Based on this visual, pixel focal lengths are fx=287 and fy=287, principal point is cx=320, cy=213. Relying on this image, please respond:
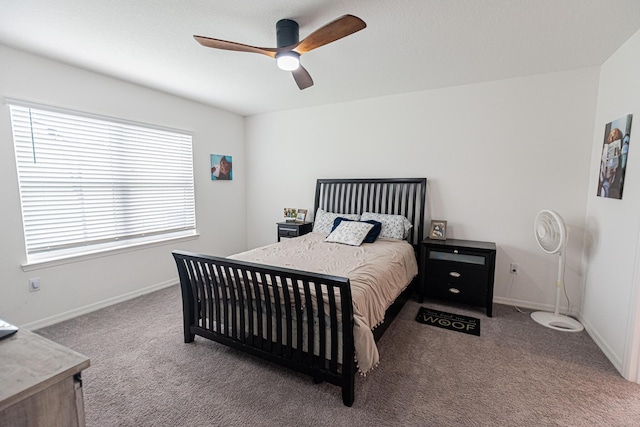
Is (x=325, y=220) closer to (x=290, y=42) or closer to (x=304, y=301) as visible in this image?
(x=304, y=301)

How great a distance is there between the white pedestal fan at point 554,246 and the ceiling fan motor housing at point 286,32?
110 inches

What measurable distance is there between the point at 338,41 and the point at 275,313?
2221 mm

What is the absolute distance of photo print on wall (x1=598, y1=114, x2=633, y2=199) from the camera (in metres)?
2.28

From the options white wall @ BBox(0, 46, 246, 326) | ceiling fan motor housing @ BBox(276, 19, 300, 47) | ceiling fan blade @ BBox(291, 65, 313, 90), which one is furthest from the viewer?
white wall @ BBox(0, 46, 246, 326)

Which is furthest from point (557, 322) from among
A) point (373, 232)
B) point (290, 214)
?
point (290, 214)

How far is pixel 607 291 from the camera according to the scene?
2.44 m

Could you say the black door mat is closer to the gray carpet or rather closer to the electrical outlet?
the gray carpet

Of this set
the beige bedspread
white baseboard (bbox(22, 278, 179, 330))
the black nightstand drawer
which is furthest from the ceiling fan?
white baseboard (bbox(22, 278, 179, 330))

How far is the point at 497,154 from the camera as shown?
10.8ft

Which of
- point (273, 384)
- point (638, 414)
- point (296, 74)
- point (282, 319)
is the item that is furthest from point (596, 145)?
point (273, 384)

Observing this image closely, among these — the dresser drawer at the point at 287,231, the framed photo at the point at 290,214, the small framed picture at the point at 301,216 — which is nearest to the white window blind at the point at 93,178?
the dresser drawer at the point at 287,231

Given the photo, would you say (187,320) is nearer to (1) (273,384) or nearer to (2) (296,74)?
(1) (273,384)

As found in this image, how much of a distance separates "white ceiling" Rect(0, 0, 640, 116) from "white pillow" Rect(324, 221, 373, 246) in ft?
5.49

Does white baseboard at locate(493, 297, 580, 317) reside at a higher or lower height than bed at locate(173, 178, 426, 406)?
lower
